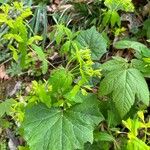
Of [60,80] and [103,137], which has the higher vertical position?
[60,80]

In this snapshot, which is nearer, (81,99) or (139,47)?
(81,99)

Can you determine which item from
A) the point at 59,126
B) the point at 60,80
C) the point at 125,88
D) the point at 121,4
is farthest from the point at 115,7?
the point at 59,126

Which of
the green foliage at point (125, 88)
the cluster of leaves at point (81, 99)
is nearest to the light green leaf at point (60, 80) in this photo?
the cluster of leaves at point (81, 99)

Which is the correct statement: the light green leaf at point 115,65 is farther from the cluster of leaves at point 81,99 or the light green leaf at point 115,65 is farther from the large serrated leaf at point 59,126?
the large serrated leaf at point 59,126

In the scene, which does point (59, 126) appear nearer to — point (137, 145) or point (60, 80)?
point (60, 80)

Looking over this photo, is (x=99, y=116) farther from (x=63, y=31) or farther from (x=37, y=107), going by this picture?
(x=63, y=31)

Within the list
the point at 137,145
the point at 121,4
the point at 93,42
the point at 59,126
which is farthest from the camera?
the point at 121,4
